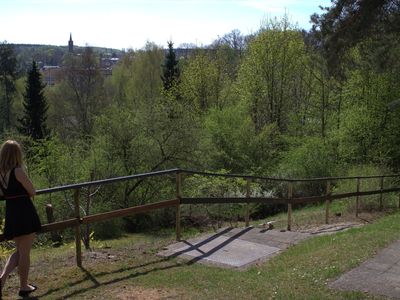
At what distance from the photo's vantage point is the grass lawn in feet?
17.4

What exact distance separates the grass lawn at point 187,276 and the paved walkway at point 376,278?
0.40 ft

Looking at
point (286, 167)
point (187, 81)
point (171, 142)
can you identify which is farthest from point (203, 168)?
point (187, 81)

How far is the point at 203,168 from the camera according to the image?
25.0 meters

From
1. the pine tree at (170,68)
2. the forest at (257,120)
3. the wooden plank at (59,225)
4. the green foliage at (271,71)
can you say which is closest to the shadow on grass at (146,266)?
the wooden plank at (59,225)

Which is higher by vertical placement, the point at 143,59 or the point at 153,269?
the point at 143,59

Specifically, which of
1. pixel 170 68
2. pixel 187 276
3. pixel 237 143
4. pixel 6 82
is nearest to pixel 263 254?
pixel 187 276

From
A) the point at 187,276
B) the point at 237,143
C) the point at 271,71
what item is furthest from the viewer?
the point at 271,71

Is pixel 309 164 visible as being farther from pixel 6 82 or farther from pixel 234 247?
pixel 6 82

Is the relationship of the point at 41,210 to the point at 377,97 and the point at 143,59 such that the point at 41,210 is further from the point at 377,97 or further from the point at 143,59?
the point at 143,59

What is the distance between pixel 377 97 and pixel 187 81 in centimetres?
1466

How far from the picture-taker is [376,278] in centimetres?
573

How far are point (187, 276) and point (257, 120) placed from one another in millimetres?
29775

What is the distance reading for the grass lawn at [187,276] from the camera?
17.4ft

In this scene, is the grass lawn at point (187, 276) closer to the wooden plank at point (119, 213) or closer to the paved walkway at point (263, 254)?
the paved walkway at point (263, 254)
